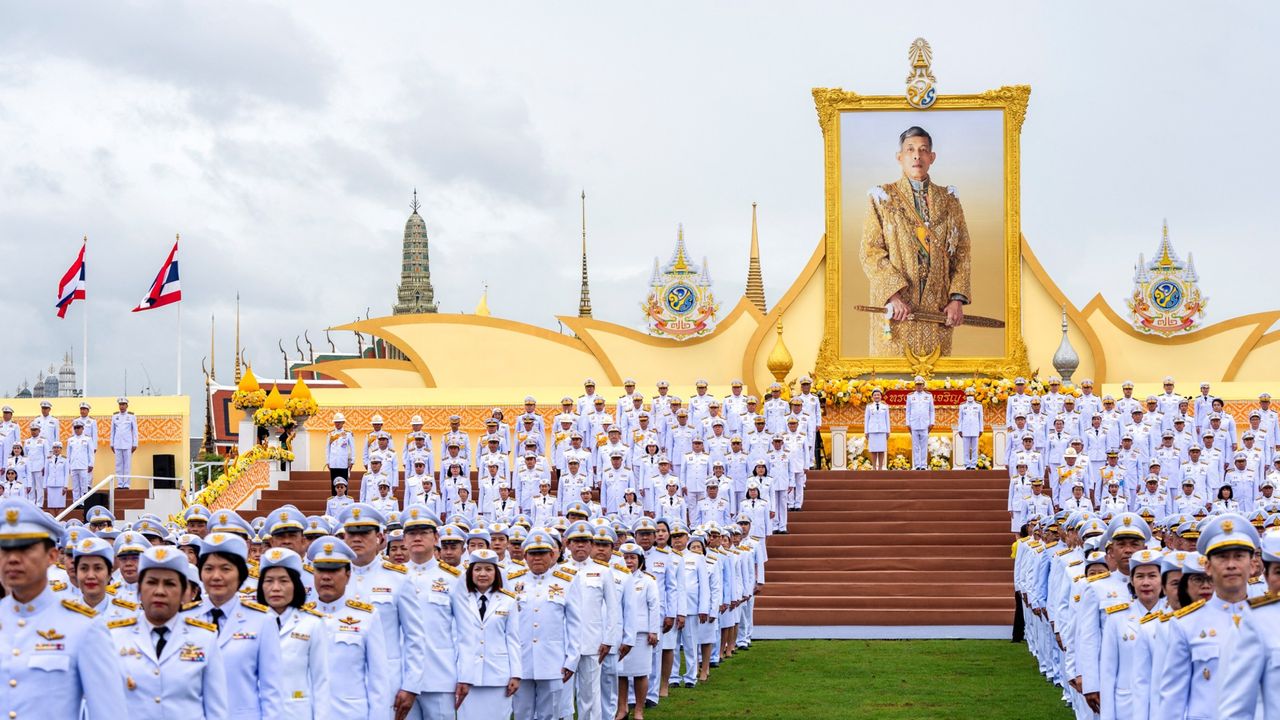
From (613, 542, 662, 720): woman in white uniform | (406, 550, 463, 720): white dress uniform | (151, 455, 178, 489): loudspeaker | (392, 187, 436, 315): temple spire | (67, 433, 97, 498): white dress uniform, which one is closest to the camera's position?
(406, 550, 463, 720): white dress uniform

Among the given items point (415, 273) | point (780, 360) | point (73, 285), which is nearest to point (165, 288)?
point (73, 285)

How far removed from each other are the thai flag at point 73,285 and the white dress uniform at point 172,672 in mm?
24533

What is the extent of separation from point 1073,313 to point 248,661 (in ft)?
89.4

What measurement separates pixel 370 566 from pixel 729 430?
17506mm

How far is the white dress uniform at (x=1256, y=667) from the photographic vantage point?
6719 mm

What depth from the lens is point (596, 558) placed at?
13.0m

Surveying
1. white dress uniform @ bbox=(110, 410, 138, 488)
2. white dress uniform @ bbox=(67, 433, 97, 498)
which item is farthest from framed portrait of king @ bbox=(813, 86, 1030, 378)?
white dress uniform @ bbox=(67, 433, 97, 498)

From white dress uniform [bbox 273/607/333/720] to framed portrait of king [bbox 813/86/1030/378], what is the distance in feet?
80.7

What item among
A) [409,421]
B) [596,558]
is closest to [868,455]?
[409,421]

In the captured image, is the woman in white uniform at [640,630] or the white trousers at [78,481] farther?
the white trousers at [78,481]

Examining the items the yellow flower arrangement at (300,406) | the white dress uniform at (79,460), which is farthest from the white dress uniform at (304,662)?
the yellow flower arrangement at (300,406)

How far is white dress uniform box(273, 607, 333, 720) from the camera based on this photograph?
26.6ft

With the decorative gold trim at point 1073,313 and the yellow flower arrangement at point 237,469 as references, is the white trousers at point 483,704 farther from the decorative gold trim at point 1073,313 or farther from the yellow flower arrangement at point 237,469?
the decorative gold trim at point 1073,313

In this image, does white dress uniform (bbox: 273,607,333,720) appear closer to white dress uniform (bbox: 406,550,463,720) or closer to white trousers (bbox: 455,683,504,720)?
white dress uniform (bbox: 406,550,463,720)
